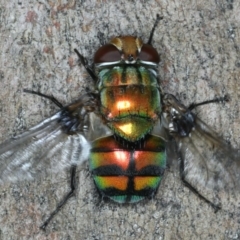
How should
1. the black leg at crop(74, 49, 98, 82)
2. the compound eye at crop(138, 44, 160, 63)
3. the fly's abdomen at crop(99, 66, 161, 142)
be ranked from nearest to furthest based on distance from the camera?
1. the fly's abdomen at crop(99, 66, 161, 142)
2. the compound eye at crop(138, 44, 160, 63)
3. the black leg at crop(74, 49, 98, 82)

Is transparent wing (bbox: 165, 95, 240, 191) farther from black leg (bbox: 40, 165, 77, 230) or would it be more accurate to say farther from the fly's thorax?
black leg (bbox: 40, 165, 77, 230)

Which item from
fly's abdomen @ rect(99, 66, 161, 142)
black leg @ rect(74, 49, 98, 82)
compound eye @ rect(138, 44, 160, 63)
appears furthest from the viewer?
black leg @ rect(74, 49, 98, 82)

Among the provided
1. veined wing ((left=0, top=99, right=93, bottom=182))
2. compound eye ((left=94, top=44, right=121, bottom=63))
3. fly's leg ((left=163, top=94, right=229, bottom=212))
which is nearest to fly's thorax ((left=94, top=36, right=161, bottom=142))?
compound eye ((left=94, top=44, right=121, bottom=63))

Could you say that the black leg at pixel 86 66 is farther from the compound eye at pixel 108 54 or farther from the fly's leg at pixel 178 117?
the fly's leg at pixel 178 117

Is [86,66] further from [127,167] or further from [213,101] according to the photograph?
[213,101]

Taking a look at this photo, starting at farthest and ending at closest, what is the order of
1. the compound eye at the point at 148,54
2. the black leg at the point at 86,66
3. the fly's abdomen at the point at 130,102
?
the black leg at the point at 86,66 → the compound eye at the point at 148,54 → the fly's abdomen at the point at 130,102

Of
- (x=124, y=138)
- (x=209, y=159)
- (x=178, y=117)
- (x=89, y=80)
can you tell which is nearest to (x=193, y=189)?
(x=209, y=159)

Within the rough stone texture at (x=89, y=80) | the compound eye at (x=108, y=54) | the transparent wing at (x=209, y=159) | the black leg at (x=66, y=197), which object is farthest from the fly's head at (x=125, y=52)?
the black leg at (x=66, y=197)
